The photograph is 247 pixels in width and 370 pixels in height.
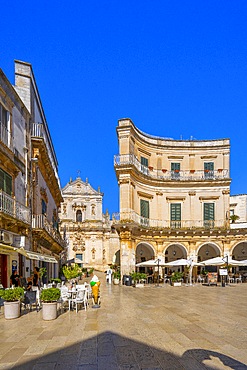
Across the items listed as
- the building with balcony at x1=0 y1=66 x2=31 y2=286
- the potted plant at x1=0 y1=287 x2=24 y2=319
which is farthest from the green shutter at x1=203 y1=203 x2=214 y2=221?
the potted plant at x1=0 y1=287 x2=24 y2=319

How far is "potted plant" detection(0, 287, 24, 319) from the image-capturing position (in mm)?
10703

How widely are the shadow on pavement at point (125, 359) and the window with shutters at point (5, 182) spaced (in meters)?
10.0

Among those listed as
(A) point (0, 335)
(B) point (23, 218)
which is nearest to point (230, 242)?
(B) point (23, 218)

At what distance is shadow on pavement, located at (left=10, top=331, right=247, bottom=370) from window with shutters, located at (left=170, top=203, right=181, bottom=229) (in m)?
28.4

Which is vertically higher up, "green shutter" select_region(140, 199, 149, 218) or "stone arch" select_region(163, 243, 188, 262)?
"green shutter" select_region(140, 199, 149, 218)

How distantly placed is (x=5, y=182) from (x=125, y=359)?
1167cm

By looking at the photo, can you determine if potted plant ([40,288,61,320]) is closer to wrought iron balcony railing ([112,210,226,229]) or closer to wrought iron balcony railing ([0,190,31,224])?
wrought iron balcony railing ([0,190,31,224])

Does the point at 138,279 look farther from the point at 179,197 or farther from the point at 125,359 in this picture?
the point at 125,359

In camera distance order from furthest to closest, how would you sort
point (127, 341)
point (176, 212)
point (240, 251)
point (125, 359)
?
point (240, 251), point (176, 212), point (127, 341), point (125, 359)

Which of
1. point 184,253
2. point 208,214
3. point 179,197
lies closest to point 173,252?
point 184,253

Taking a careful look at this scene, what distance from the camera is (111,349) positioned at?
7.04 metres

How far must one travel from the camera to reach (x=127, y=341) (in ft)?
25.3

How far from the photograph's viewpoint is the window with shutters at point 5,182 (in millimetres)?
15688

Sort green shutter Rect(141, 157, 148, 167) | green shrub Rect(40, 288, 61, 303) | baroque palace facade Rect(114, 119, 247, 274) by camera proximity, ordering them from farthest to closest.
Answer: green shutter Rect(141, 157, 148, 167), baroque palace facade Rect(114, 119, 247, 274), green shrub Rect(40, 288, 61, 303)
